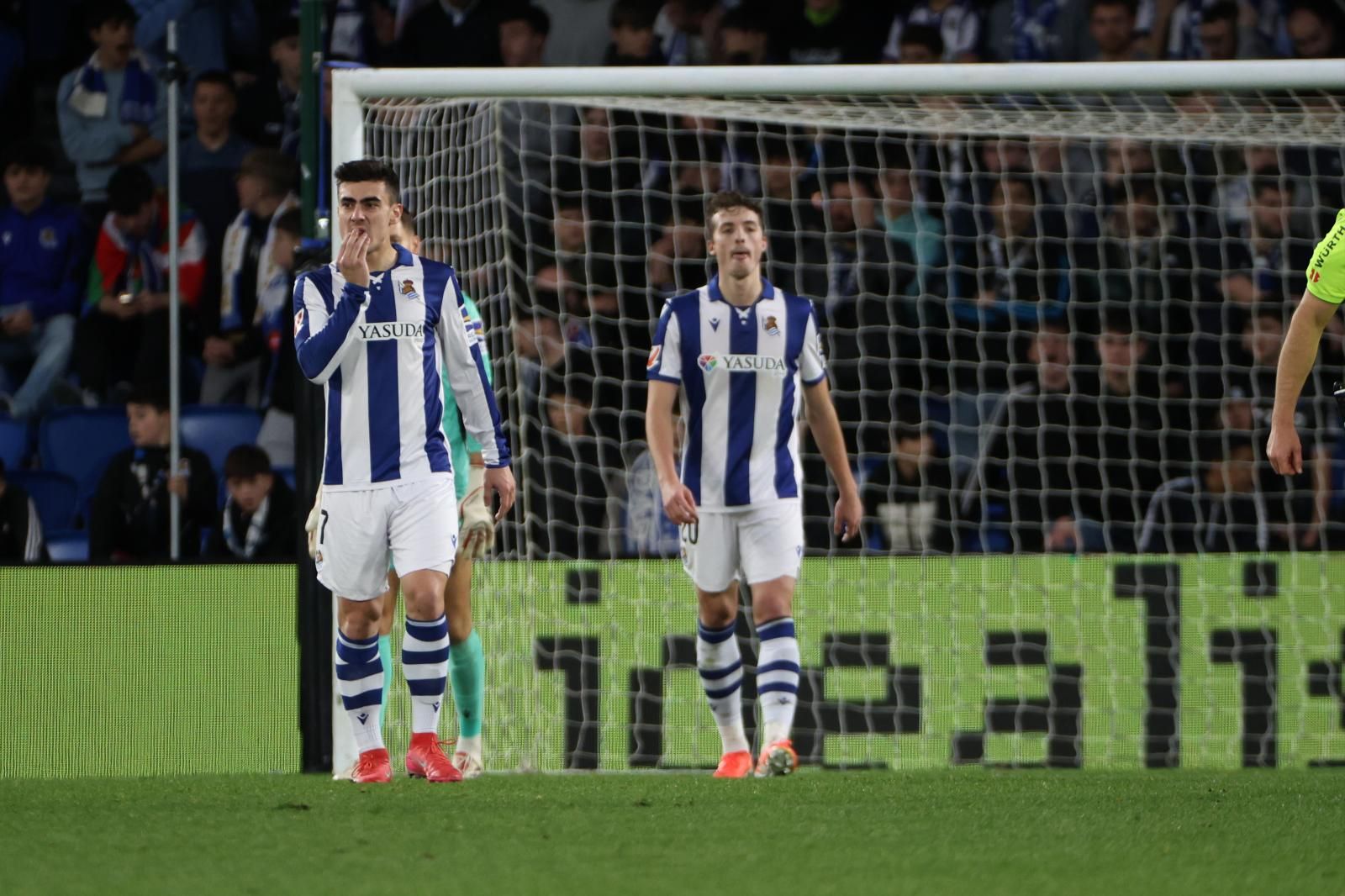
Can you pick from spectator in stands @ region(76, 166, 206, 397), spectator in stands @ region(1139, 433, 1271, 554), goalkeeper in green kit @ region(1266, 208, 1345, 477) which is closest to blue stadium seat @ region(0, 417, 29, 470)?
spectator in stands @ region(76, 166, 206, 397)

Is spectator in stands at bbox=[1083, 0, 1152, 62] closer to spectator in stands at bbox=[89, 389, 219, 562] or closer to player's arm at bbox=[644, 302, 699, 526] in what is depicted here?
player's arm at bbox=[644, 302, 699, 526]

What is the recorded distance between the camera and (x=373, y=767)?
5.79 metres

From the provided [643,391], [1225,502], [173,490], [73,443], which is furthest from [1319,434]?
[73,443]

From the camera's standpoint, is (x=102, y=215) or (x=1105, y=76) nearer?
(x=1105, y=76)

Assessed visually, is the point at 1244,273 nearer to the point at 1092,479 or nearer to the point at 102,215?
the point at 1092,479

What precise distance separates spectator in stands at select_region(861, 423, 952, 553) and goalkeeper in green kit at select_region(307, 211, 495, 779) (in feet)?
7.74

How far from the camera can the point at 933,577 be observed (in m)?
7.41

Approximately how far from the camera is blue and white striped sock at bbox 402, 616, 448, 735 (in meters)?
5.71

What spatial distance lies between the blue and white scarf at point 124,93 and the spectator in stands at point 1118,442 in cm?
534

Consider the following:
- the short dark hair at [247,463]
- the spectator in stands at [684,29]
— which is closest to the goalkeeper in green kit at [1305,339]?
the short dark hair at [247,463]

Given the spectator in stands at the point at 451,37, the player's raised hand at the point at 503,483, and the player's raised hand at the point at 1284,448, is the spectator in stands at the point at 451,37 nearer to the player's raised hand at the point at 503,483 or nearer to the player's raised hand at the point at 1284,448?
the player's raised hand at the point at 503,483

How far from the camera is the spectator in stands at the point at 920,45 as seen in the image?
32.8 feet

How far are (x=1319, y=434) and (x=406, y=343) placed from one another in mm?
4416

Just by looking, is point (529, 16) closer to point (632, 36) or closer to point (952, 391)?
point (632, 36)
